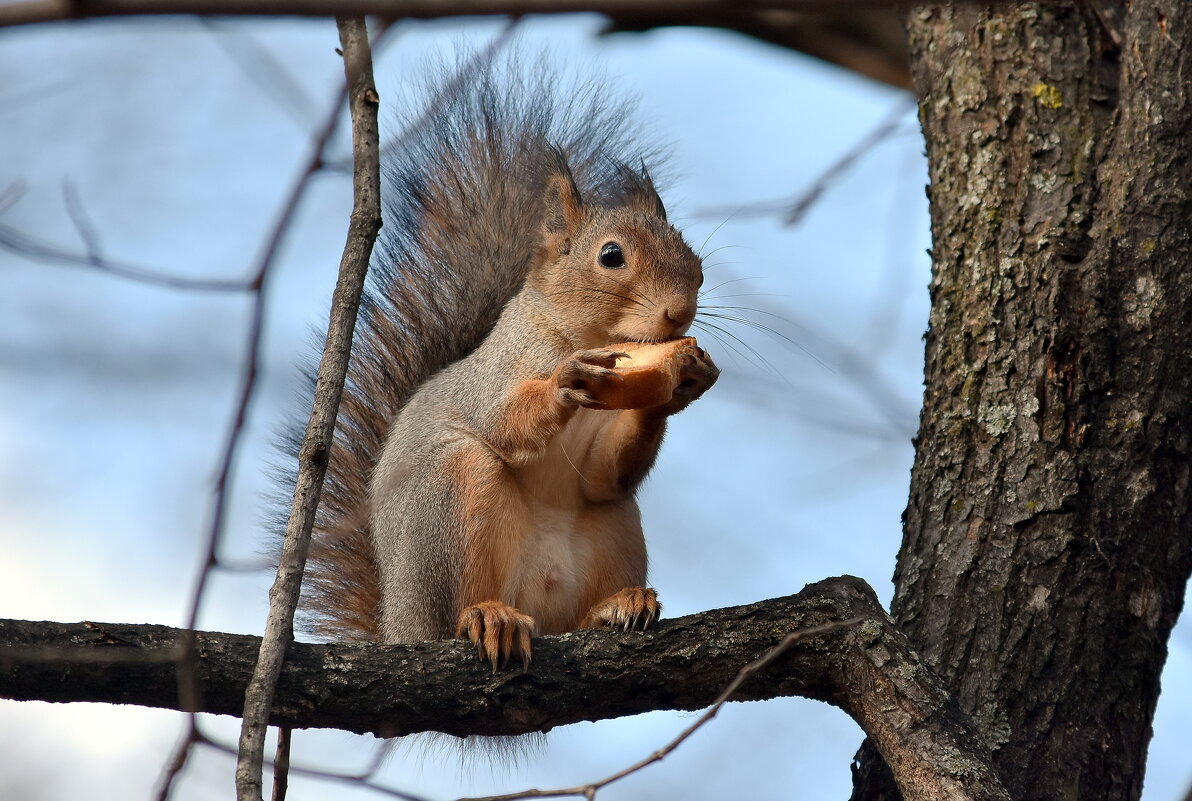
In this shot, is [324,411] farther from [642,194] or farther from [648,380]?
[642,194]

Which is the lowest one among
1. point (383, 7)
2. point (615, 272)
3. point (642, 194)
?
point (383, 7)

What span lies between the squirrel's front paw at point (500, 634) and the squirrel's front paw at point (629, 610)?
164mm

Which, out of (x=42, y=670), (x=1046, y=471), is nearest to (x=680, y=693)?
(x=1046, y=471)

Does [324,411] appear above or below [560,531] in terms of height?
below

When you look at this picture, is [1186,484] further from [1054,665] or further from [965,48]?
[965,48]

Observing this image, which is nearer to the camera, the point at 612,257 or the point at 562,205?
the point at 612,257

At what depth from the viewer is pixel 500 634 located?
6.92 ft

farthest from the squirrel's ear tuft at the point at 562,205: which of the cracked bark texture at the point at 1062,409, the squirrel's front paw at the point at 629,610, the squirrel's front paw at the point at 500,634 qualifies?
the squirrel's front paw at the point at 500,634

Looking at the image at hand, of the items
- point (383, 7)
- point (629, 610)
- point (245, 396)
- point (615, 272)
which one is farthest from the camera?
point (615, 272)

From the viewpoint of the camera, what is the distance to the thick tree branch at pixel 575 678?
182 cm

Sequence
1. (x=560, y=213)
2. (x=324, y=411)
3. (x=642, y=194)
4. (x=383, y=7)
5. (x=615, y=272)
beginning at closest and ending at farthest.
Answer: (x=383, y=7) < (x=324, y=411) < (x=615, y=272) < (x=560, y=213) < (x=642, y=194)

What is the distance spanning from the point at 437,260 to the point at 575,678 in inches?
61.1

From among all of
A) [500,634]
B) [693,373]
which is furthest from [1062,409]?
[500,634]

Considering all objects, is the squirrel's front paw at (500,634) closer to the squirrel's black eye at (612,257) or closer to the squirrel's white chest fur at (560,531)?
the squirrel's white chest fur at (560,531)
